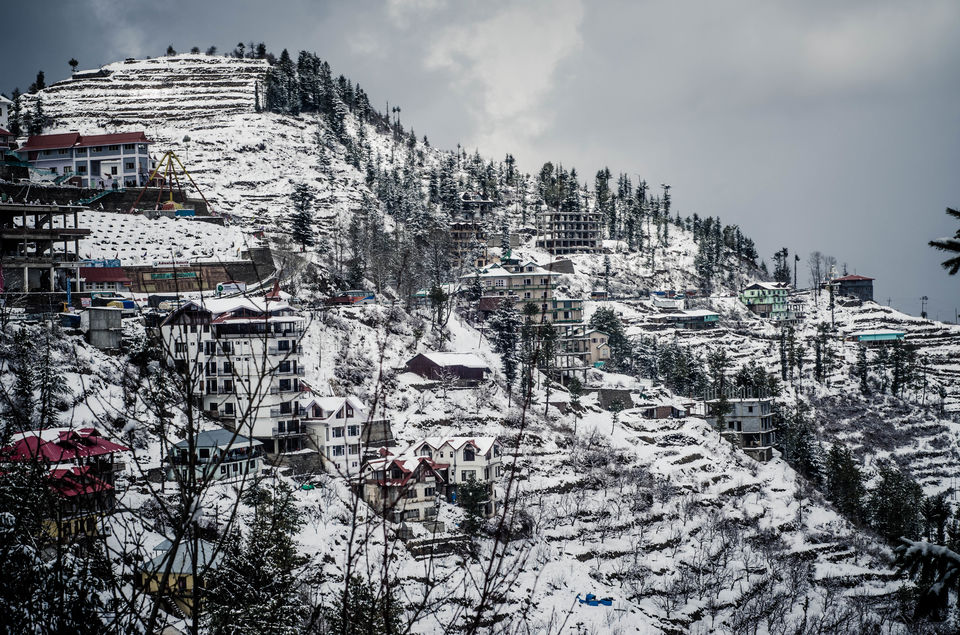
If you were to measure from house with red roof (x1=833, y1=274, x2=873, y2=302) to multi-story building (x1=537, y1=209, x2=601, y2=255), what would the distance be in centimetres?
3720

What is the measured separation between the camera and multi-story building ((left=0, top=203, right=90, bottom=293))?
45.4 metres

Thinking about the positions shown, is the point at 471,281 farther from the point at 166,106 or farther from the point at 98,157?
the point at 166,106

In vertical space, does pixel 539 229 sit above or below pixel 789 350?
above

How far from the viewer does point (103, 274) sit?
2218 inches

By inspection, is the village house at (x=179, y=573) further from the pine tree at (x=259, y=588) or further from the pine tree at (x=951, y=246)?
the pine tree at (x=951, y=246)

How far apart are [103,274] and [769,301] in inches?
3410

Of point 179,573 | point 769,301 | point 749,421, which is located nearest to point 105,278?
point 749,421

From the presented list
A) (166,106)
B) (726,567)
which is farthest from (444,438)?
(166,106)

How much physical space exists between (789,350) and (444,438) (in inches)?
2037

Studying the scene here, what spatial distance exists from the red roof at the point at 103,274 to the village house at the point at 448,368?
20.9 m

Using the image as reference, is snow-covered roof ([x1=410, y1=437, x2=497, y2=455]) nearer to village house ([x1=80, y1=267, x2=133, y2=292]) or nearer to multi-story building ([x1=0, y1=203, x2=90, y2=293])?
multi-story building ([x1=0, y1=203, x2=90, y2=293])

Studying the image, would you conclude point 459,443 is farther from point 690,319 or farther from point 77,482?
point 690,319

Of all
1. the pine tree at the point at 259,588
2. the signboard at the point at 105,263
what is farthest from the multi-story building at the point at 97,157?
the pine tree at the point at 259,588

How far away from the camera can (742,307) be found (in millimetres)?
111000
